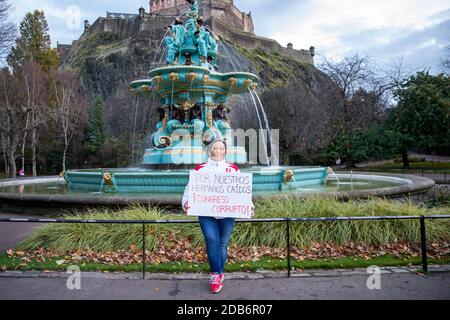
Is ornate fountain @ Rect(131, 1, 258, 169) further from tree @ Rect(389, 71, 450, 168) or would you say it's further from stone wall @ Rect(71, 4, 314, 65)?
stone wall @ Rect(71, 4, 314, 65)

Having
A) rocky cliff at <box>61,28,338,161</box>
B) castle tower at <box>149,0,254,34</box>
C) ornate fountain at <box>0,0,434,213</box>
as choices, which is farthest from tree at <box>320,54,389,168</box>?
castle tower at <box>149,0,254,34</box>

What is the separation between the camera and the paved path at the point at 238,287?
14.3 ft

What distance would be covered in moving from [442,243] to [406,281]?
2.35m

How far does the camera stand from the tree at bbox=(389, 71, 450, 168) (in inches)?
1459

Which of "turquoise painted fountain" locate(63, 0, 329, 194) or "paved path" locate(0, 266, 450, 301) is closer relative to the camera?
"paved path" locate(0, 266, 450, 301)

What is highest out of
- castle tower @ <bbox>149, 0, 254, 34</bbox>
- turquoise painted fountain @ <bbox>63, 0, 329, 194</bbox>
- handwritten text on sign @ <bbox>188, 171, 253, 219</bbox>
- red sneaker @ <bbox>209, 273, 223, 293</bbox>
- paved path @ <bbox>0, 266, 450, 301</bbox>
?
castle tower @ <bbox>149, 0, 254, 34</bbox>

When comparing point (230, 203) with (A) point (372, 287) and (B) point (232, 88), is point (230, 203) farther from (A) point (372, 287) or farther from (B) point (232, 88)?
(B) point (232, 88)

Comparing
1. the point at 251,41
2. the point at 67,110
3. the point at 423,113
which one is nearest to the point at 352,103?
the point at 423,113

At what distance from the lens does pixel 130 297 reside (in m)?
4.35

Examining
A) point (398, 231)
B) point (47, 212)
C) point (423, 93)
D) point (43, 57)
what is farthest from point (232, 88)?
point (43, 57)

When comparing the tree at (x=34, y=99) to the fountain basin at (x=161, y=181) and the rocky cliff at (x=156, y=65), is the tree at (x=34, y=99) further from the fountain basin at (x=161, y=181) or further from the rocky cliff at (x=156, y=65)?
the fountain basin at (x=161, y=181)

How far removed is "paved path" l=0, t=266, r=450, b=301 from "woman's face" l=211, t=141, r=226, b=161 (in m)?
1.61

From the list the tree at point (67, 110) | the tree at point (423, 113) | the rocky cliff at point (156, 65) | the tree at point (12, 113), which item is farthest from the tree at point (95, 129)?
the tree at point (423, 113)

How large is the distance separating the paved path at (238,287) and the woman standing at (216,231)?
0.23 m
